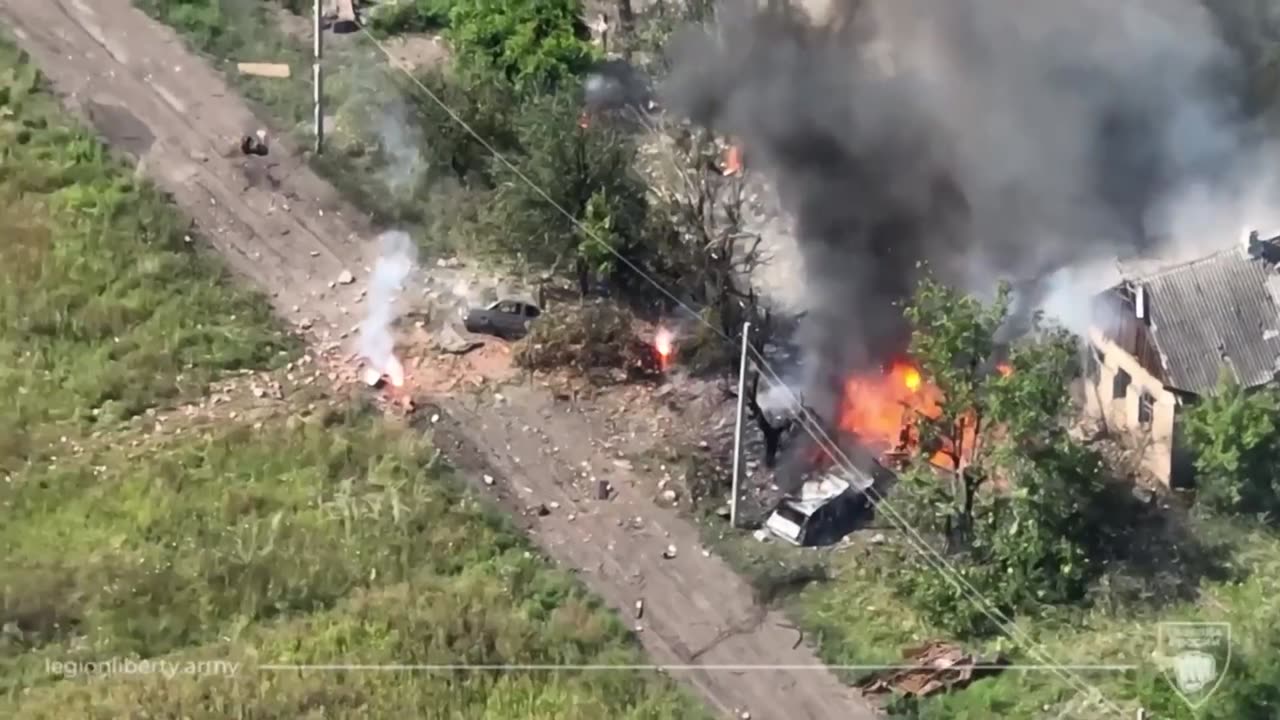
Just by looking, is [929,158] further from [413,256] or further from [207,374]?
[207,374]

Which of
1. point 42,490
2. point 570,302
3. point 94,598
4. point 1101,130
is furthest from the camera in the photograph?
point 1101,130

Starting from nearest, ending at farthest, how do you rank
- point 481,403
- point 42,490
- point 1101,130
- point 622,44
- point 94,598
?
point 94,598, point 42,490, point 481,403, point 1101,130, point 622,44

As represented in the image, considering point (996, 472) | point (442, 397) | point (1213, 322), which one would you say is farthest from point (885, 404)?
point (442, 397)

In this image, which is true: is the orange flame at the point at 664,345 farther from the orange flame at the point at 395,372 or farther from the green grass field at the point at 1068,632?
the orange flame at the point at 395,372

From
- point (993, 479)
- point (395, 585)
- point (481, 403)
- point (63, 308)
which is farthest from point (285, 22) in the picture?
point (993, 479)

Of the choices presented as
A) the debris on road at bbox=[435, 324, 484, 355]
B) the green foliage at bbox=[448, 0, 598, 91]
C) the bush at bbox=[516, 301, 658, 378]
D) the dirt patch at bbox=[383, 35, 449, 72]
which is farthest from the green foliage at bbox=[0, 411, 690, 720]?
the dirt patch at bbox=[383, 35, 449, 72]

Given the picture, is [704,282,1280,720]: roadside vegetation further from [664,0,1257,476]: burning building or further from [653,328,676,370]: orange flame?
[653,328,676,370]: orange flame

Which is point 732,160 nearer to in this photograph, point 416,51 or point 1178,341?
point 416,51
